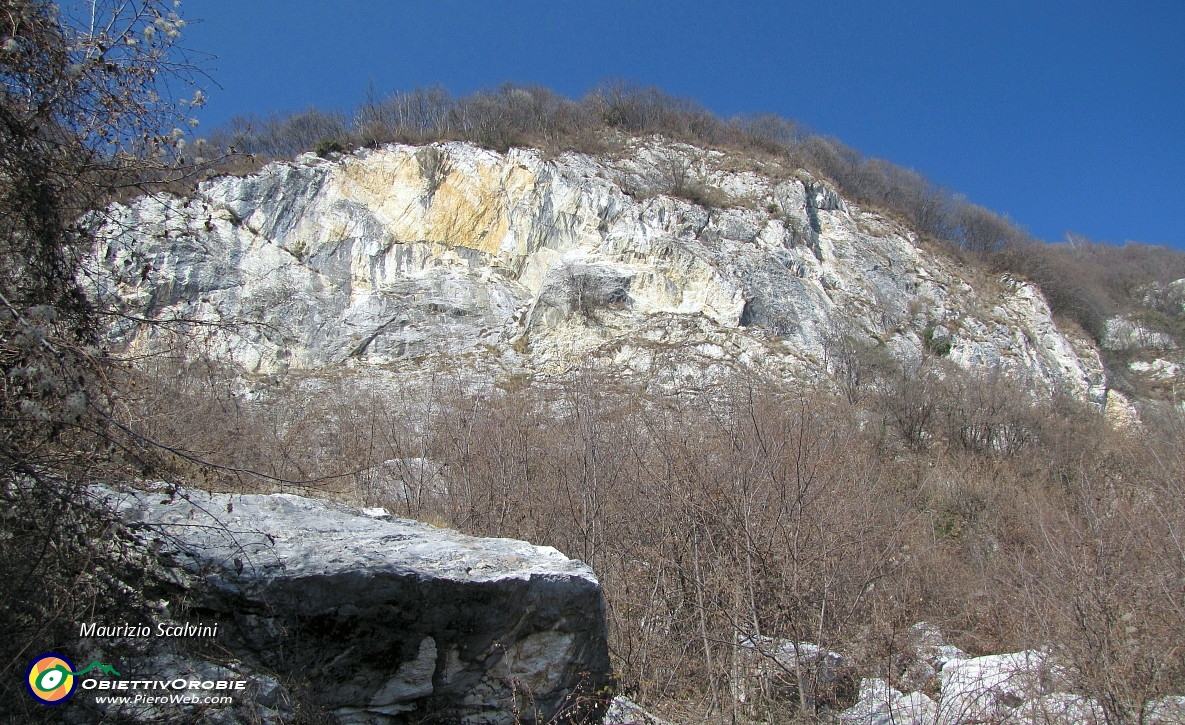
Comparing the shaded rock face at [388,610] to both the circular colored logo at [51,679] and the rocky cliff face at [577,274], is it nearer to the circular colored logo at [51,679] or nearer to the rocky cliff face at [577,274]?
the circular colored logo at [51,679]

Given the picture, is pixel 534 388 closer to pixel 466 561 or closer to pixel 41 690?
pixel 466 561

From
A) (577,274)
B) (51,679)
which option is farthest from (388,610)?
(577,274)

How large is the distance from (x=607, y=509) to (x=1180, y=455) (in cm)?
784

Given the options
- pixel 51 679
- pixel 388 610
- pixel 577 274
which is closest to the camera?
pixel 51 679

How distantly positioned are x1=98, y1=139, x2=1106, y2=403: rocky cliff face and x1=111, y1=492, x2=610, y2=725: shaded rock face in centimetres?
1362

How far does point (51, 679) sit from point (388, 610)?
1.55m

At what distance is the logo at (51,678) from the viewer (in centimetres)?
313

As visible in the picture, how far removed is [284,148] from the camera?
29.1 m

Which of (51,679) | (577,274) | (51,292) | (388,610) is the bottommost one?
(51,679)

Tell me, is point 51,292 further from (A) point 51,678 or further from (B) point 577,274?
(B) point 577,274

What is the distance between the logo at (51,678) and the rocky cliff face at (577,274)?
1532cm

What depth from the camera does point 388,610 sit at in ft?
13.3

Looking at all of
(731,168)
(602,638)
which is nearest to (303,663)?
(602,638)

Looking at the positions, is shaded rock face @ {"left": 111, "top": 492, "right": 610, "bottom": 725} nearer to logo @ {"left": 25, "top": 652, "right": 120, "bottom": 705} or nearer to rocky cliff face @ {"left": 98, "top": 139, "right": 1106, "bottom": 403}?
logo @ {"left": 25, "top": 652, "right": 120, "bottom": 705}
